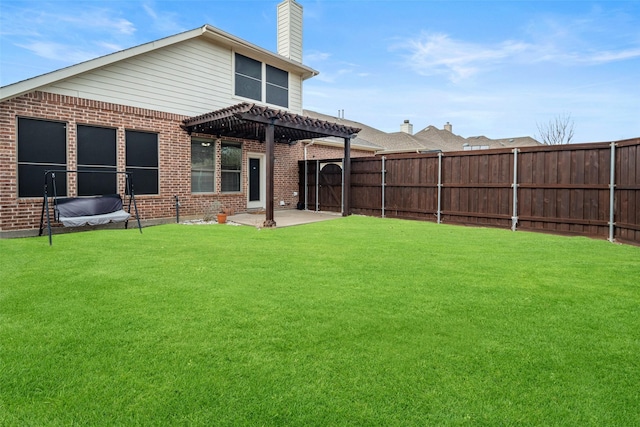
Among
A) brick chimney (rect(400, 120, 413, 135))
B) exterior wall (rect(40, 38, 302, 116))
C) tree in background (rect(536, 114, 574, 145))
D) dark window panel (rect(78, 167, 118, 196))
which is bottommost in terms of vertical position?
dark window panel (rect(78, 167, 118, 196))

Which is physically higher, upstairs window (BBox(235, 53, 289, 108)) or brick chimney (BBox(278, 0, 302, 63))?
brick chimney (BBox(278, 0, 302, 63))

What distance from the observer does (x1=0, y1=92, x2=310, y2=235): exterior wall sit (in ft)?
25.6

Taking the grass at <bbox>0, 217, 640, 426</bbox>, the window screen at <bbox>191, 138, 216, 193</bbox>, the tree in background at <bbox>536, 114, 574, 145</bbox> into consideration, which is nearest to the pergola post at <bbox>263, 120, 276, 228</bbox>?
the window screen at <bbox>191, 138, 216, 193</bbox>

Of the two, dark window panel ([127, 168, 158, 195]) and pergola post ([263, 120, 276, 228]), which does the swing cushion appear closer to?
dark window panel ([127, 168, 158, 195])

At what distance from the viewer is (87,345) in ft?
9.25

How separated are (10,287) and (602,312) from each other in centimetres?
614

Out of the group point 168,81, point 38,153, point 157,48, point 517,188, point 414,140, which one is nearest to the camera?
point 38,153

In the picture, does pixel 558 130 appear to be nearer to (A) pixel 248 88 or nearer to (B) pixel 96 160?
(A) pixel 248 88

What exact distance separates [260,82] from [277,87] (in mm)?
753

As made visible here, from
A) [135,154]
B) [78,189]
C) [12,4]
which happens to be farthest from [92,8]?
[78,189]

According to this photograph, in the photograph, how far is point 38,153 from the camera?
8234 mm

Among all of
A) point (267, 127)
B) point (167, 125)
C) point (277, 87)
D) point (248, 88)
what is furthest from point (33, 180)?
point (277, 87)

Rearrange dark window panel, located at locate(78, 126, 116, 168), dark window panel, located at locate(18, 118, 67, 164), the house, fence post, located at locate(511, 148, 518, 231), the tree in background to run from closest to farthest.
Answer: dark window panel, located at locate(18, 118, 67, 164)
the house
dark window panel, located at locate(78, 126, 116, 168)
fence post, located at locate(511, 148, 518, 231)
the tree in background

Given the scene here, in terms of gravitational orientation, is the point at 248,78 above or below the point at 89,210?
above
